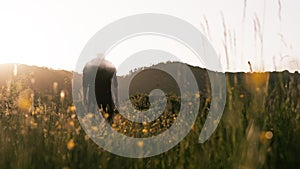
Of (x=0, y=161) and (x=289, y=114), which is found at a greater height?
(x=289, y=114)

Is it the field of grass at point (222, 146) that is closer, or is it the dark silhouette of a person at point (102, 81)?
the field of grass at point (222, 146)

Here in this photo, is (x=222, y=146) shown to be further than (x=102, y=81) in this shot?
No

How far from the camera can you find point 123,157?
11.1ft

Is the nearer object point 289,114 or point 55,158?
point 55,158

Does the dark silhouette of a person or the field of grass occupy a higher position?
the dark silhouette of a person

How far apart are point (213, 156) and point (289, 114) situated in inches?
36.1

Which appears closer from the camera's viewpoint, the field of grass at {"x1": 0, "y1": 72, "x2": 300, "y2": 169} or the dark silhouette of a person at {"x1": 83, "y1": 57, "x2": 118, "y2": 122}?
the field of grass at {"x1": 0, "y1": 72, "x2": 300, "y2": 169}

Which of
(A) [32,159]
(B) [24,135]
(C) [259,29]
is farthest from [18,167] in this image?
(C) [259,29]

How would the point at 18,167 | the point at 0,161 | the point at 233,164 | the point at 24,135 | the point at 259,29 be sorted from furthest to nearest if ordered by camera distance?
the point at 259,29, the point at 24,135, the point at 0,161, the point at 18,167, the point at 233,164

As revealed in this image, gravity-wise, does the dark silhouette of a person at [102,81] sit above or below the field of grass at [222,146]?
above

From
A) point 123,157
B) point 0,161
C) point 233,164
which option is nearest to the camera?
point 233,164

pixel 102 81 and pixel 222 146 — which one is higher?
pixel 102 81

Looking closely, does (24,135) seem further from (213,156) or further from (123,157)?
(213,156)

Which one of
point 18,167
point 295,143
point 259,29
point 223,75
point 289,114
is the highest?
point 259,29
